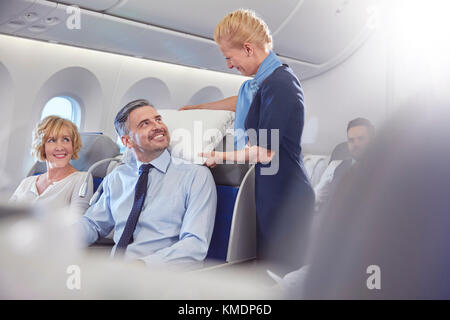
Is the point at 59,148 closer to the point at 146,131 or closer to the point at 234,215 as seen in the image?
the point at 146,131

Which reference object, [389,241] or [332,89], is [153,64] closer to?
[332,89]

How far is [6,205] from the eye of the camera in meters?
0.30

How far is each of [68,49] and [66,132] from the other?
0.93 m

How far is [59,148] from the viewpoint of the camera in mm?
1165

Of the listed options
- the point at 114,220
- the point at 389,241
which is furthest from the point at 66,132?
the point at 389,241

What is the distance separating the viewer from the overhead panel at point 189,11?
177 centimetres

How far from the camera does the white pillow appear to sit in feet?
4.33

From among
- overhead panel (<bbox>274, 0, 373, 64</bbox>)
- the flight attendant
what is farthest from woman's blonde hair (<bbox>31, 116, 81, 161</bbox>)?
overhead panel (<bbox>274, 0, 373, 64</bbox>)

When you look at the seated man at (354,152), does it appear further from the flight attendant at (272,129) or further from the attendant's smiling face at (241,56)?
the attendant's smiling face at (241,56)

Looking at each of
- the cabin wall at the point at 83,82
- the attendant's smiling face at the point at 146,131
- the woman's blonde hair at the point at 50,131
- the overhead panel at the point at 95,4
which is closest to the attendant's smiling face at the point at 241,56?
the attendant's smiling face at the point at 146,131

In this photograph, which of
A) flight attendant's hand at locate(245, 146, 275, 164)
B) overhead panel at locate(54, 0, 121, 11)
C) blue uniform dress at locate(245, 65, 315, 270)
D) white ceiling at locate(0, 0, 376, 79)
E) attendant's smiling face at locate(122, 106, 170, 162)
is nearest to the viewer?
flight attendant's hand at locate(245, 146, 275, 164)

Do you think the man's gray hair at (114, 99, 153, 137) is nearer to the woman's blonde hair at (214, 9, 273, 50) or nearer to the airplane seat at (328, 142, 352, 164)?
the woman's blonde hair at (214, 9, 273, 50)

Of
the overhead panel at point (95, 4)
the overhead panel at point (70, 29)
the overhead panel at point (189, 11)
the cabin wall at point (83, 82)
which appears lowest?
the cabin wall at point (83, 82)

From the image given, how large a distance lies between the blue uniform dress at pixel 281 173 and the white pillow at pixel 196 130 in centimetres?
25
